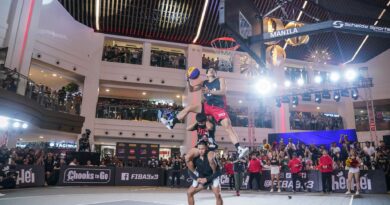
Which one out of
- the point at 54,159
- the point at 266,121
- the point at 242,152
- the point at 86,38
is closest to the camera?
the point at 242,152

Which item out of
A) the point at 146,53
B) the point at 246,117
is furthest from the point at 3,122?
the point at 246,117

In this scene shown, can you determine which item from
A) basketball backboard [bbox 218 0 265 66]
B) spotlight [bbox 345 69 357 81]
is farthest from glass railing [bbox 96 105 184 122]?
basketball backboard [bbox 218 0 265 66]

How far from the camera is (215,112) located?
218 inches

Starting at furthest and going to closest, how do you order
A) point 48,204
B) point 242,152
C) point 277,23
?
A: point 277,23 → point 48,204 → point 242,152

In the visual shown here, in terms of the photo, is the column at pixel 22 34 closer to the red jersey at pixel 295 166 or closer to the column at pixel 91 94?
the column at pixel 91 94

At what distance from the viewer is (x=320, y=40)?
2503cm

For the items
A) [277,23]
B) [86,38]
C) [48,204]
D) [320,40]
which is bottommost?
[48,204]

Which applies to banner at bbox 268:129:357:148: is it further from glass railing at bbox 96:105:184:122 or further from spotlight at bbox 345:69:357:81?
glass railing at bbox 96:105:184:122

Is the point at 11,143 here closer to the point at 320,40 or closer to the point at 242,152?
the point at 242,152

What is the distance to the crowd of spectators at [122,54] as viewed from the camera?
22547 millimetres

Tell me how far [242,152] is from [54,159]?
12.1 m

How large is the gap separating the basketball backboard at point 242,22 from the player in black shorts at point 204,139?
2455 mm

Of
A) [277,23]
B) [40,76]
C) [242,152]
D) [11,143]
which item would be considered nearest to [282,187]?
[277,23]

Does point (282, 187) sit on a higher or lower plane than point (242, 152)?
lower
